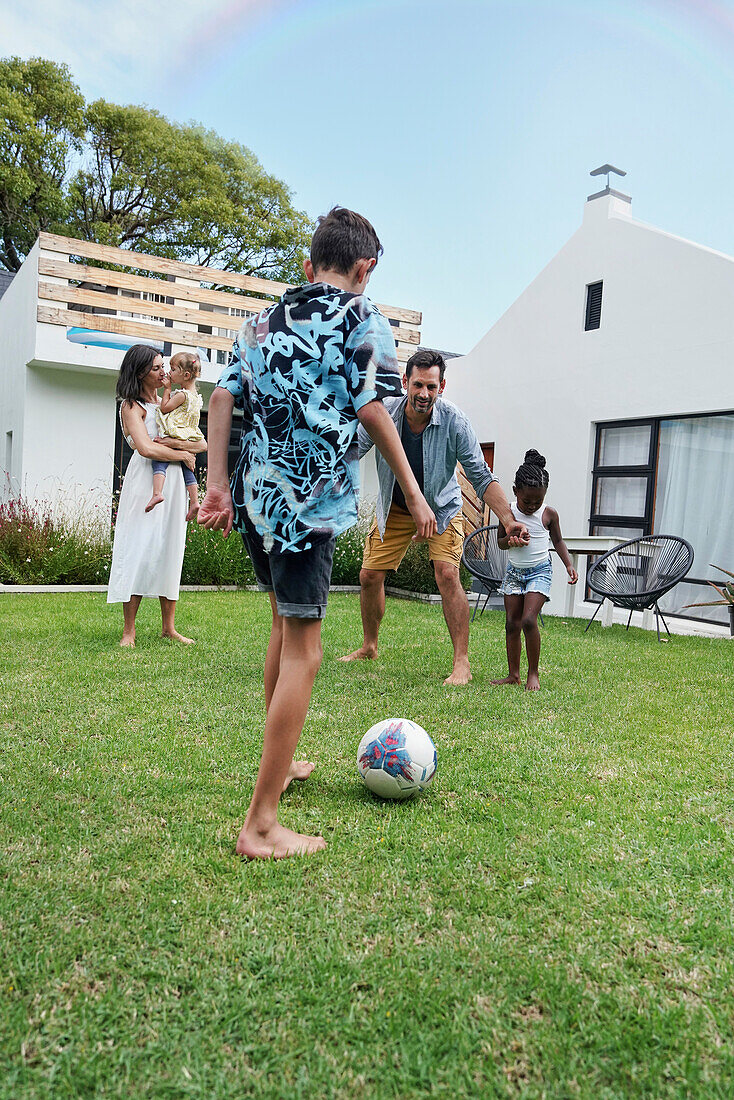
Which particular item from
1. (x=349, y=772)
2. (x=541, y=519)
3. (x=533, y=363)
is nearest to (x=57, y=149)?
(x=533, y=363)

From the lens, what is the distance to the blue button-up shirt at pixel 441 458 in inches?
187

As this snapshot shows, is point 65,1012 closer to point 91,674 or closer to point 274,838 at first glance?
point 274,838

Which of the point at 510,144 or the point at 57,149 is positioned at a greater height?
the point at 57,149

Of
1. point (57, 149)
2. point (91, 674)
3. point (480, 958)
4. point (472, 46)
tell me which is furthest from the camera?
point (57, 149)

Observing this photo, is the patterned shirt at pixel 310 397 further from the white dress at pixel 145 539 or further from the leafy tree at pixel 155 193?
the leafy tree at pixel 155 193

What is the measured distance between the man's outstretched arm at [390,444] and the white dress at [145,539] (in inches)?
126

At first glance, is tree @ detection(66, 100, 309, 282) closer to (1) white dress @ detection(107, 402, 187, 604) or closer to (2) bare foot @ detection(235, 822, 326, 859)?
(1) white dress @ detection(107, 402, 187, 604)

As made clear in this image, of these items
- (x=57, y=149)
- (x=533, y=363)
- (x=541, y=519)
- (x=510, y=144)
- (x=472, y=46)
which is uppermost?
(x=57, y=149)

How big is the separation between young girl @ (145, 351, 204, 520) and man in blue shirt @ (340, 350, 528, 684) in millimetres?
1249

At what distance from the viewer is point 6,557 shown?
26.8 feet

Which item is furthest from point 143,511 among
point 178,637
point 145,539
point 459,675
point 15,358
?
point 15,358

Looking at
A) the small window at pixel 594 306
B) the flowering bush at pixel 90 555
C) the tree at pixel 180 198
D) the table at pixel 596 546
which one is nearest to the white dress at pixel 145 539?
the flowering bush at pixel 90 555

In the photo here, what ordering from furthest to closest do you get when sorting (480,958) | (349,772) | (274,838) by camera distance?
(349,772)
(274,838)
(480,958)

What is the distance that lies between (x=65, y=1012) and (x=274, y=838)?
2.53 feet
